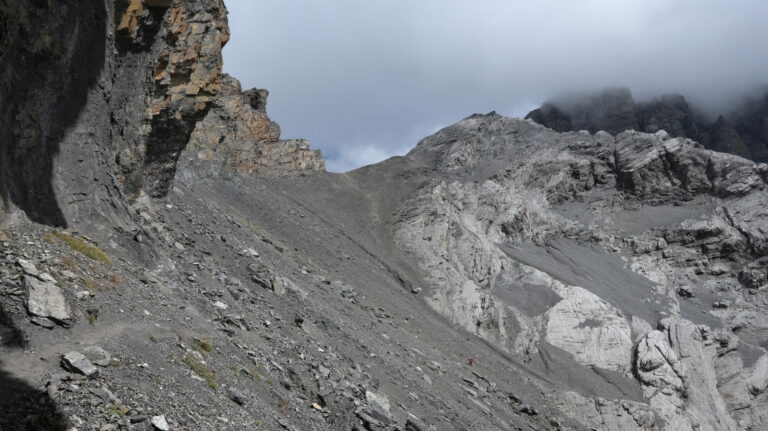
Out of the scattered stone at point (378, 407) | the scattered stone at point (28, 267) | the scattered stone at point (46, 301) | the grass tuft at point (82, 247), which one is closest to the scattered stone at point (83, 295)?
the scattered stone at point (46, 301)

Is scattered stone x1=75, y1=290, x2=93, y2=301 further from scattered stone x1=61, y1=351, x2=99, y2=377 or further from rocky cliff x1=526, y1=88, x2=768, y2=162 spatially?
rocky cliff x1=526, y1=88, x2=768, y2=162

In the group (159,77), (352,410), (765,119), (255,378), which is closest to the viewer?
(255,378)

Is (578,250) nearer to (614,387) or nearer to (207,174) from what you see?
(614,387)

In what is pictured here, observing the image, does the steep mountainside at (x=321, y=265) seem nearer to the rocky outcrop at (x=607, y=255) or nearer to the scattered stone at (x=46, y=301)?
the scattered stone at (x=46, y=301)

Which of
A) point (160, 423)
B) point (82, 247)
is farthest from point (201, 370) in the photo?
point (82, 247)

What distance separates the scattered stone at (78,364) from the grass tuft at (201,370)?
2851 millimetres

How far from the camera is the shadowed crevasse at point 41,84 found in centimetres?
1423

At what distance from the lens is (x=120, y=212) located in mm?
19656

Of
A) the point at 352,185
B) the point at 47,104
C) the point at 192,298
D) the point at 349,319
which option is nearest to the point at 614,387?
the point at 349,319

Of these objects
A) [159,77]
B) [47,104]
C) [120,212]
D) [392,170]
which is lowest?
[120,212]

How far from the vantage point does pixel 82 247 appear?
15.5 meters

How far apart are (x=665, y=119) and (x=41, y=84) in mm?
173264

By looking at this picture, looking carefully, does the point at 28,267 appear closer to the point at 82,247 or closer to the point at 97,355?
the point at 97,355

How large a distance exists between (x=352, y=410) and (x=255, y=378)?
3.75 m
